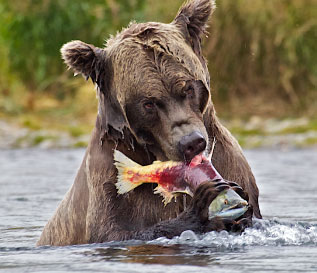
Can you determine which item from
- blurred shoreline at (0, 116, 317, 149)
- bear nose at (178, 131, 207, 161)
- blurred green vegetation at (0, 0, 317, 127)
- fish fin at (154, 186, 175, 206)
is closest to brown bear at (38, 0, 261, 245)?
bear nose at (178, 131, 207, 161)

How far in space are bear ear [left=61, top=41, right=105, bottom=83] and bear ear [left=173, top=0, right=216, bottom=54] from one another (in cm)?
57

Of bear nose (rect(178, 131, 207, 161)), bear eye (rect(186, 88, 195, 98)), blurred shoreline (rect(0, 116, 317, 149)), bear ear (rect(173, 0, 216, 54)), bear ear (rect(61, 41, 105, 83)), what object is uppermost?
blurred shoreline (rect(0, 116, 317, 149))

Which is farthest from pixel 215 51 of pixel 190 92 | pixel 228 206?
pixel 228 206

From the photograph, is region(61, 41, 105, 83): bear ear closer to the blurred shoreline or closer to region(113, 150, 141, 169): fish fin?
region(113, 150, 141, 169): fish fin

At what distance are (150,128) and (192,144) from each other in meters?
0.40

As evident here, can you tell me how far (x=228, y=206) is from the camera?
5.59 metres

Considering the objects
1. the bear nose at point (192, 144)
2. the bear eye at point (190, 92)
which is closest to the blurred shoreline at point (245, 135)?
the bear eye at point (190, 92)

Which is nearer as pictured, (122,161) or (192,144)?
(192,144)

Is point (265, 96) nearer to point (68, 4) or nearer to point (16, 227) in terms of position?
point (68, 4)

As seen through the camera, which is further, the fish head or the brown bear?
the brown bear

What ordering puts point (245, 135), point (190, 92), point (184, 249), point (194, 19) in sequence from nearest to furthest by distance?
1. point (190, 92)
2. point (184, 249)
3. point (194, 19)
4. point (245, 135)

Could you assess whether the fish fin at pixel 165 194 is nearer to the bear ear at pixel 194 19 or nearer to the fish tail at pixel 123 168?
the fish tail at pixel 123 168

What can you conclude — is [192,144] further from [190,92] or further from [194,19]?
[194,19]

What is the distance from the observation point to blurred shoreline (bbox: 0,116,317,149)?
1669 centimetres
